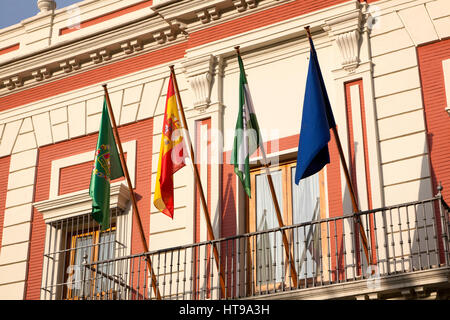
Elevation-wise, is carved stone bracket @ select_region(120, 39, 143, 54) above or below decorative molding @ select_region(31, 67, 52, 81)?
above

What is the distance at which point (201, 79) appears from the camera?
1448 centimetres

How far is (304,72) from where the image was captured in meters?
13.8

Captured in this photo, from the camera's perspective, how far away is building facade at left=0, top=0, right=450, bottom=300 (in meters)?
12.0

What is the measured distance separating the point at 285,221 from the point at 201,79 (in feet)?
9.39

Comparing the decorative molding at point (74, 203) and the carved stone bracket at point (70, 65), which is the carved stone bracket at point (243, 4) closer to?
the carved stone bracket at point (70, 65)

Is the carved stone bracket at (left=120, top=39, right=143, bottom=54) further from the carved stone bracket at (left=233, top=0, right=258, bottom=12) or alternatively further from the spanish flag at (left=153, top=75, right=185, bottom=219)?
the spanish flag at (left=153, top=75, right=185, bottom=219)

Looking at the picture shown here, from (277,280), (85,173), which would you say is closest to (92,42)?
(85,173)

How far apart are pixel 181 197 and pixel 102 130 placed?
1616 mm

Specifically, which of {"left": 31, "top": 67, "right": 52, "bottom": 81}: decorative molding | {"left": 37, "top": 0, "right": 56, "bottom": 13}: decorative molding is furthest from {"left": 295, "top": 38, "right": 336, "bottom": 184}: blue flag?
{"left": 37, "top": 0, "right": 56, "bottom": 13}: decorative molding

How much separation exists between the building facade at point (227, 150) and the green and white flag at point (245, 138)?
911 millimetres

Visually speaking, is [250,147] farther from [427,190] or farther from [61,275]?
[61,275]

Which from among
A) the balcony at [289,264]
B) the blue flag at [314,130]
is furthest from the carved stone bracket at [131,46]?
the blue flag at [314,130]

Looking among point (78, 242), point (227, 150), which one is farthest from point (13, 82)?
point (227, 150)

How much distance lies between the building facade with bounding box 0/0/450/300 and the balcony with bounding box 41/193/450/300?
0.03m
